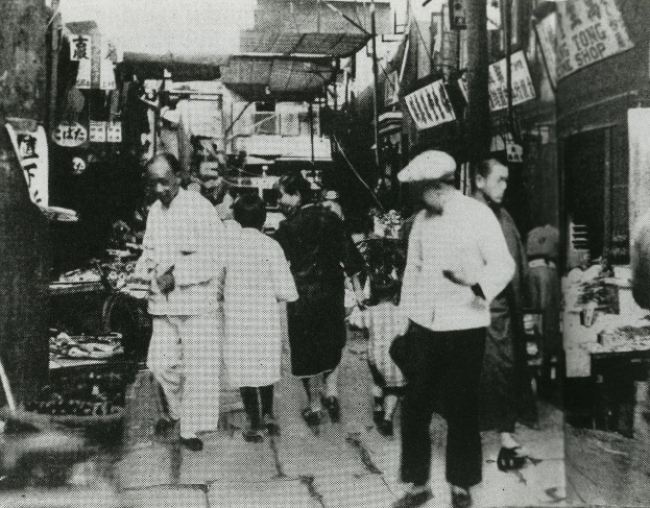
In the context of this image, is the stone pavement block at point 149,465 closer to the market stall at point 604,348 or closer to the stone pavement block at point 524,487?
the stone pavement block at point 524,487

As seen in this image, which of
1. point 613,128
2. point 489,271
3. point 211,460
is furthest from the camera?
point 613,128

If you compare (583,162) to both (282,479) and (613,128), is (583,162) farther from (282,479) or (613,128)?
(282,479)

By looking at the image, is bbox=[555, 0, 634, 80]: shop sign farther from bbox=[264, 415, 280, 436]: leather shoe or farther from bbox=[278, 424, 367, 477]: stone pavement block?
bbox=[264, 415, 280, 436]: leather shoe

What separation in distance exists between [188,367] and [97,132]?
1808mm

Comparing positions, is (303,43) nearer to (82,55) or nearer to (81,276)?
(82,55)

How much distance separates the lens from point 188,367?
165 inches

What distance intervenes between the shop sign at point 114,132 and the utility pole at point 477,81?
2.57 meters

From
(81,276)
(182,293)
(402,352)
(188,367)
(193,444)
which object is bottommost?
(193,444)

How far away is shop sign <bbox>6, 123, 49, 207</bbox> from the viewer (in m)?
3.99

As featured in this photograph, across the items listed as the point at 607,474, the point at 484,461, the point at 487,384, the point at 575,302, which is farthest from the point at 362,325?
the point at 607,474

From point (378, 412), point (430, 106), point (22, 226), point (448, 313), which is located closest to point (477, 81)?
point (430, 106)

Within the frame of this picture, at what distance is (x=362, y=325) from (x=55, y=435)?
2323 mm

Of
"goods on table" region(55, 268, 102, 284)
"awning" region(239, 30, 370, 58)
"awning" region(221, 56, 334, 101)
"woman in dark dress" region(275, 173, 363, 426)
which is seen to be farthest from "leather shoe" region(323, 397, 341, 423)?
"awning" region(239, 30, 370, 58)

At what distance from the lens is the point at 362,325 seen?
4363 millimetres
